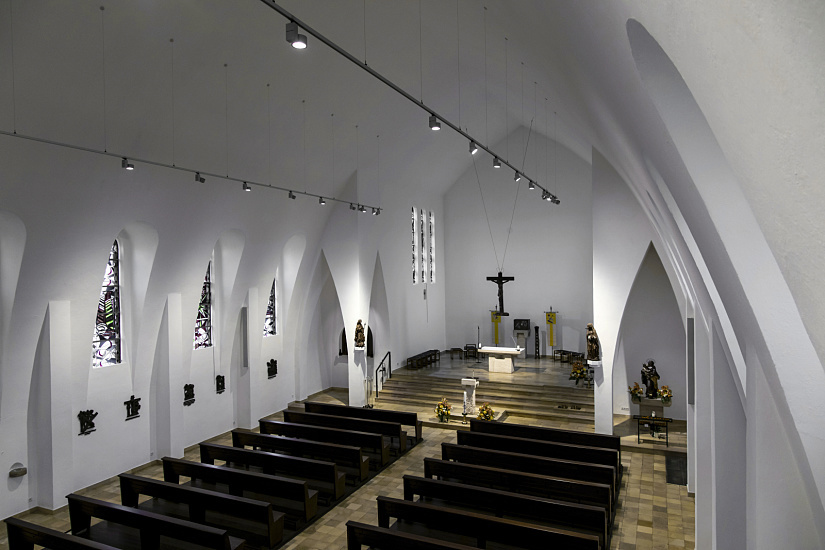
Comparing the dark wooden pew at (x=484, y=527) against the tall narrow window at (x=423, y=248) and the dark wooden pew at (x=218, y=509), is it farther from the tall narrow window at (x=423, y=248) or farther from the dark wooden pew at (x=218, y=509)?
the tall narrow window at (x=423, y=248)

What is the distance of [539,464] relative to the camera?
29.5ft

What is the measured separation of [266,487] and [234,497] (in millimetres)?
835

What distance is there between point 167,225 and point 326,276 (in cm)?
640

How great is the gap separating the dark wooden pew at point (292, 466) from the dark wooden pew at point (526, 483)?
1.53 m

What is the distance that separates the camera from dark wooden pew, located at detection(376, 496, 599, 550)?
20.5 ft

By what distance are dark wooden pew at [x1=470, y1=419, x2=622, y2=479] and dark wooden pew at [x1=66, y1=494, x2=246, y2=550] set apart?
5.60 metres

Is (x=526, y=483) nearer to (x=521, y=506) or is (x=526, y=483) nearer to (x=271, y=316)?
(x=521, y=506)

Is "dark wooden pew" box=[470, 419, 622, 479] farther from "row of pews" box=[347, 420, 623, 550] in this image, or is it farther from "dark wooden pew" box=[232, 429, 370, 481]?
"dark wooden pew" box=[232, 429, 370, 481]

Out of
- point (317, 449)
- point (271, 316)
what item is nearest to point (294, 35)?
point (317, 449)

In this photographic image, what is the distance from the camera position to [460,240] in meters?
21.0

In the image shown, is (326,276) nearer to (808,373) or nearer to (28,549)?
(28,549)

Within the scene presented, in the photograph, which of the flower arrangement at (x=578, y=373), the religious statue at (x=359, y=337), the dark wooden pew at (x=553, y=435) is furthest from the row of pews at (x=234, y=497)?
the flower arrangement at (x=578, y=373)

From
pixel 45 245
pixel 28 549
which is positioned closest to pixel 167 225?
pixel 45 245

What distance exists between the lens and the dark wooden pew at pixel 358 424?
11806 mm
